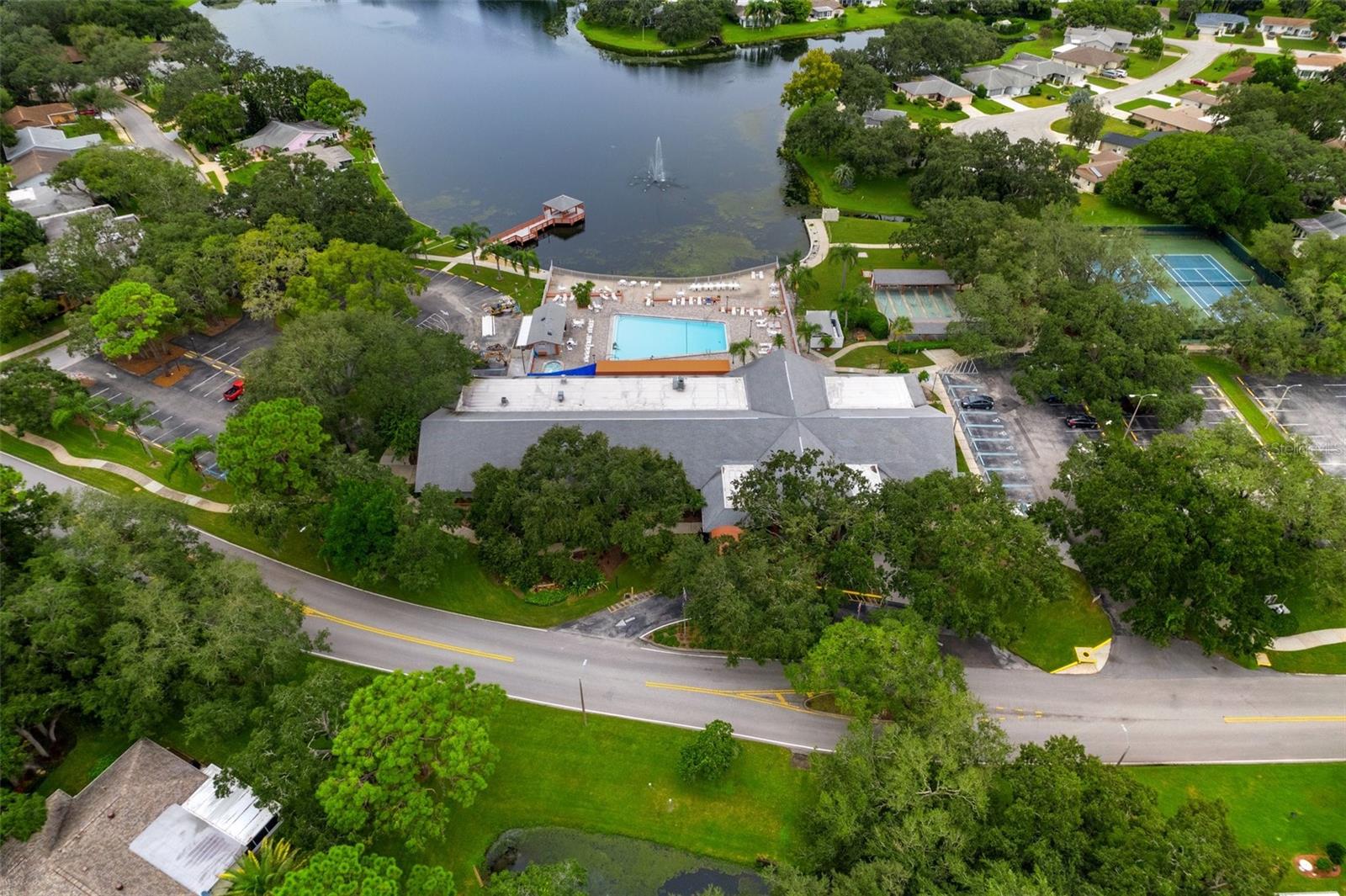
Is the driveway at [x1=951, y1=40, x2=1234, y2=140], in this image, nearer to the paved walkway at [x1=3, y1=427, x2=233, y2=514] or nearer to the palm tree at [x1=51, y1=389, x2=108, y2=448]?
Answer: the paved walkway at [x1=3, y1=427, x2=233, y2=514]

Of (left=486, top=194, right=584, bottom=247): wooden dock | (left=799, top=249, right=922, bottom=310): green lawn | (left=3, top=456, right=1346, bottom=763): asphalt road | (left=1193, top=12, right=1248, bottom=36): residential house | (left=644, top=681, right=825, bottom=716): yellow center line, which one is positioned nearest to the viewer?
(left=3, top=456, right=1346, bottom=763): asphalt road

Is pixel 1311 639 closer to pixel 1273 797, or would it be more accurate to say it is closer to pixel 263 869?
pixel 1273 797

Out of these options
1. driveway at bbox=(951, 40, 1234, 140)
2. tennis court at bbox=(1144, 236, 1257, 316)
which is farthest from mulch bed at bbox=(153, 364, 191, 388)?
driveway at bbox=(951, 40, 1234, 140)

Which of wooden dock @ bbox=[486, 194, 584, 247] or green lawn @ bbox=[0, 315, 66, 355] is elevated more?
wooden dock @ bbox=[486, 194, 584, 247]

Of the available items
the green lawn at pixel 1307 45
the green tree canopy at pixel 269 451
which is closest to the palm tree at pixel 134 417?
the green tree canopy at pixel 269 451

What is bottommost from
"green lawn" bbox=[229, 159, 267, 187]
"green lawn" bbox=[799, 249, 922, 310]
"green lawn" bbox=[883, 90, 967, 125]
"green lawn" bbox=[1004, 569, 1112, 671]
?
"green lawn" bbox=[1004, 569, 1112, 671]

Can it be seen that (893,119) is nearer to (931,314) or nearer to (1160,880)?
(931,314)

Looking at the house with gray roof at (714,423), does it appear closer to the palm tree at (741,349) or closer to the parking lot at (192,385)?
the palm tree at (741,349)

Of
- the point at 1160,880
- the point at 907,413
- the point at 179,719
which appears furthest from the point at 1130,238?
the point at 179,719
